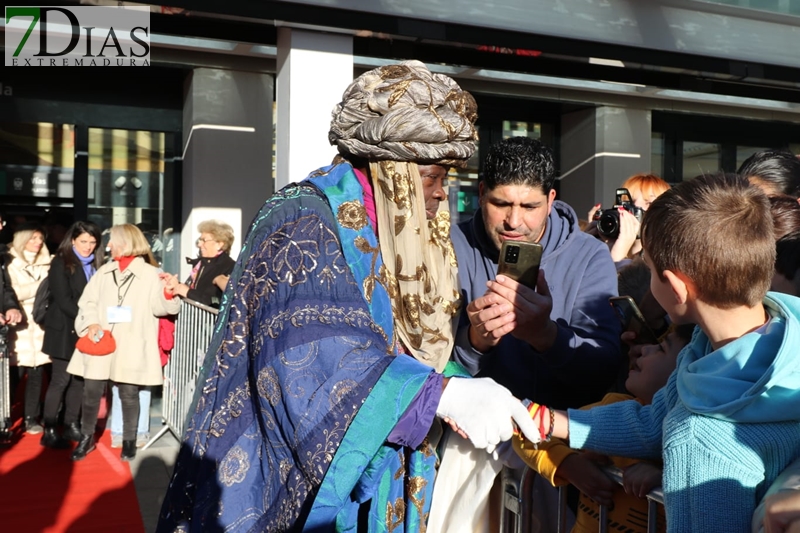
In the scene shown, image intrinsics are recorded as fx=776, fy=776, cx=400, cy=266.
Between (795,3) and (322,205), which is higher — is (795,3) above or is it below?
above

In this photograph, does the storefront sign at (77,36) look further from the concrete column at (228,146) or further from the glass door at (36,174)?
the glass door at (36,174)

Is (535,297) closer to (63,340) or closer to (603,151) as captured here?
(63,340)

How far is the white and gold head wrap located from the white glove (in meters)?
0.28

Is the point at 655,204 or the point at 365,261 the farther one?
the point at 365,261

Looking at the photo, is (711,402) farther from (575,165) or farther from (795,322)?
(575,165)

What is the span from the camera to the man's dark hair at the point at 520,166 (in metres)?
2.74

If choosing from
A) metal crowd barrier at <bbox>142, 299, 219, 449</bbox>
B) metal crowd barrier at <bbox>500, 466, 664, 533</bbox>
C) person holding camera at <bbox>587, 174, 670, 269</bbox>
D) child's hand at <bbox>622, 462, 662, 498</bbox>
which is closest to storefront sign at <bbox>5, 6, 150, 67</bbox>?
metal crowd barrier at <bbox>142, 299, 219, 449</bbox>

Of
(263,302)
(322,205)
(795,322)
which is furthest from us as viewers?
(322,205)

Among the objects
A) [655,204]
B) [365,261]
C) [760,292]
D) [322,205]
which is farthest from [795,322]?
[322,205]

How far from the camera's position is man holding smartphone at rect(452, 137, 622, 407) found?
219 centimetres

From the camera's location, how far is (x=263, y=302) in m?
1.91

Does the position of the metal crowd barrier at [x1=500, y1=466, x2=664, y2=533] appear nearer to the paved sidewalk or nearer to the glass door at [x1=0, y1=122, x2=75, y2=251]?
the paved sidewalk

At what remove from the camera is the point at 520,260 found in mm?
2225

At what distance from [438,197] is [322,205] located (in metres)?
0.36
